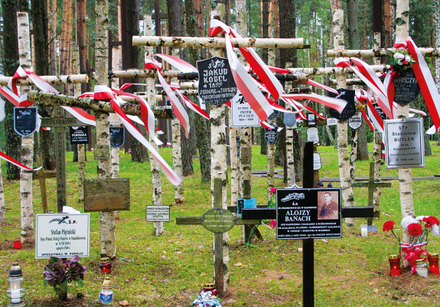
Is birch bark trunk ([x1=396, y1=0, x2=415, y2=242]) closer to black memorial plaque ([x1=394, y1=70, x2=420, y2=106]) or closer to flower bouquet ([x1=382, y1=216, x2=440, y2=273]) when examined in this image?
black memorial plaque ([x1=394, y1=70, x2=420, y2=106])

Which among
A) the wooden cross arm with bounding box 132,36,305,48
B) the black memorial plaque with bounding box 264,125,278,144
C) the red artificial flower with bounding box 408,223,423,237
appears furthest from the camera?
the black memorial plaque with bounding box 264,125,278,144

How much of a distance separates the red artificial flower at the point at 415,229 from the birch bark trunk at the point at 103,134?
14.4ft

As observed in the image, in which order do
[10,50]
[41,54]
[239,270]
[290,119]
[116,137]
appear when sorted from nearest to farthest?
[239,270]
[116,137]
[290,119]
[41,54]
[10,50]

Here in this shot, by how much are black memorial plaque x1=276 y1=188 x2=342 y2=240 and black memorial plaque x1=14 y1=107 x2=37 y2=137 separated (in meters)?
4.73

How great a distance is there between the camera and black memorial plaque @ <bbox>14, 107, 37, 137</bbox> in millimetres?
6976

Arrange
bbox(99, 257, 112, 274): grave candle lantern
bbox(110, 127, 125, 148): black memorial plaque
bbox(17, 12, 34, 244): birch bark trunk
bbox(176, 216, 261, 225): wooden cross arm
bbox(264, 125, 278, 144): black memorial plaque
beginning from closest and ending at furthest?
bbox(176, 216, 261, 225): wooden cross arm, bbox(99, 257, 112, 274): grave candle lantern, bbox(17, 12, 34, 244): birch bark trunk, bbox(110, 127, 125, 148): black memorial plaque, bbox(264, 125, 278, 144): black memorial plaque

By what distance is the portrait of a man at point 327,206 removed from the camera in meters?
4.50

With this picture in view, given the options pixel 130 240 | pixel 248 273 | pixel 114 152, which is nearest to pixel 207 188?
pixel 114 152

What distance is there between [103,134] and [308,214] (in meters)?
3.44

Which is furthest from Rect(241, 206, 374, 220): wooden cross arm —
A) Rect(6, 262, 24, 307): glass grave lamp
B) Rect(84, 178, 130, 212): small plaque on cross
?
Rect(6, 262, 24, 307): glass grave lamp

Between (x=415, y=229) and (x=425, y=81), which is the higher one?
(x=425, y=81)

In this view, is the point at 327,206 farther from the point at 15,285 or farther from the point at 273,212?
the point at 15,285

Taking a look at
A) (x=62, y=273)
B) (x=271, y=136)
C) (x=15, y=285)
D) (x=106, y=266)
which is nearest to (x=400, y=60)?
(x=106, y=266)

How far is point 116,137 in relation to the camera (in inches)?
380
